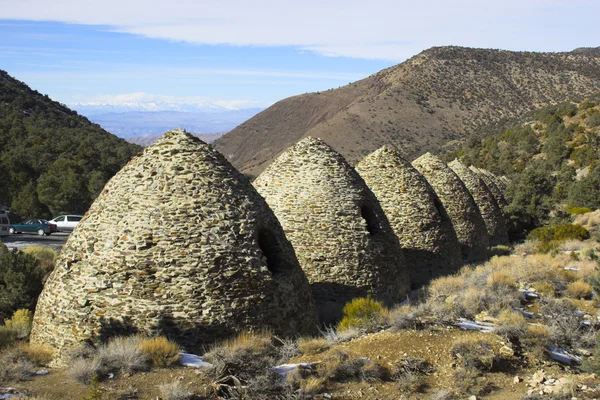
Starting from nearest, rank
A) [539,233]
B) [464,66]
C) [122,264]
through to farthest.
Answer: [122,264]
[539,233]
[464,66]

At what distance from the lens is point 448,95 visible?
84.2m

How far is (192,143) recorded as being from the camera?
9.52 metres

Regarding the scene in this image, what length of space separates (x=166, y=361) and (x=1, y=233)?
27.7 metres

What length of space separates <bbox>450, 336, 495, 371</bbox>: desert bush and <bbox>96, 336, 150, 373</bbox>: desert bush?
491 centimetres

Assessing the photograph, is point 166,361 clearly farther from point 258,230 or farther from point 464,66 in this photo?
point 464,66

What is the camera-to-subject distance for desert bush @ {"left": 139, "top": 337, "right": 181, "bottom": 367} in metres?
7.55

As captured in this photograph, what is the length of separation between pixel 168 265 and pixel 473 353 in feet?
16.6

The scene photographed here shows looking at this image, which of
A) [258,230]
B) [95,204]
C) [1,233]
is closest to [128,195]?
[95,204]

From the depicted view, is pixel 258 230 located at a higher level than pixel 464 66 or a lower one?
lower

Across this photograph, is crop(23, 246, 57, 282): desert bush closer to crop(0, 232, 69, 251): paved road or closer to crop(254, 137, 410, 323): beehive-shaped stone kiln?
crop(254, 137, 410, 323): beehive-shaped stone kiln

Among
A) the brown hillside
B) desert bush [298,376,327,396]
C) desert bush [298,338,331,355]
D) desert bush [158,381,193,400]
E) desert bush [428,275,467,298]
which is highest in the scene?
the brown hillside

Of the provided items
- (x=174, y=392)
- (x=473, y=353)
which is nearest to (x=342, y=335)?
(x=473, y=353)

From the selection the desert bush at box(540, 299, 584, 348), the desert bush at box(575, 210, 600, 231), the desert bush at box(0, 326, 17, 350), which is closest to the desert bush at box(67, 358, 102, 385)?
the desert bush at box(0, 326, 17, 350)

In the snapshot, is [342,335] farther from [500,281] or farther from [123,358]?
[500,281]
